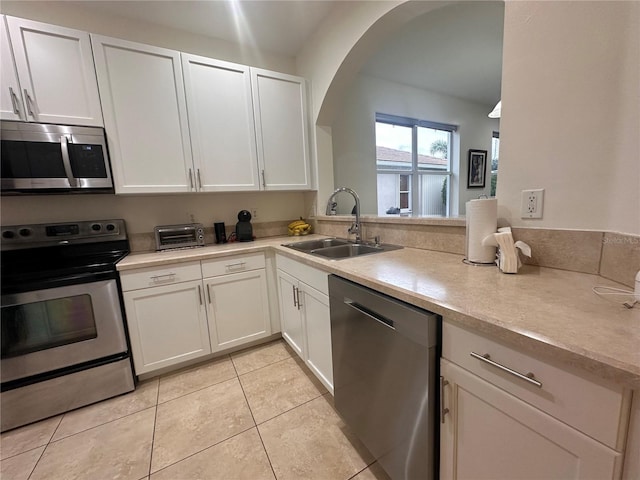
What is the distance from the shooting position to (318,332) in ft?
5.02

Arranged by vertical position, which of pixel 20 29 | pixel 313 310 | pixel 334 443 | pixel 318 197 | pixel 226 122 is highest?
pixel 20 29

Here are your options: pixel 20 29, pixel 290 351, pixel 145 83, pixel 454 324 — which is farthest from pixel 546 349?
pixel 20 29

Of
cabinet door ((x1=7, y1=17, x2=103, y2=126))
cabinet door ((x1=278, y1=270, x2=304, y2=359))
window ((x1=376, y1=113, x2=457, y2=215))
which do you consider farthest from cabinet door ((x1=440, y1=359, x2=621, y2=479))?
window ((x1=376, y1=113, x2=457, y2=215))

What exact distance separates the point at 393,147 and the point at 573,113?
9.30ft

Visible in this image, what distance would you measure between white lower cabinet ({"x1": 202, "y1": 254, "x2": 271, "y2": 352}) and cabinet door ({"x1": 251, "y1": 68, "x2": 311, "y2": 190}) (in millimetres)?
800

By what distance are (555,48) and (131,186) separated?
7.95ft

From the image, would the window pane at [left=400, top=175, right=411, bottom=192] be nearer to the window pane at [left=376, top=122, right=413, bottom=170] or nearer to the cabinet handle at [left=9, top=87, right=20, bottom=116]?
the window pane at [left=376, top=122, right=413, bottom=170]

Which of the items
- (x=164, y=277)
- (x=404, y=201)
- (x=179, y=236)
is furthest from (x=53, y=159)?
(x=404, y=201)

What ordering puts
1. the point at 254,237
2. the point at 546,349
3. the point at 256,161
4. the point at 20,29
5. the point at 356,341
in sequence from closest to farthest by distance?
the point at 546,349 → the point at 356,341 → the point at 20,29 → the point at 256,161 → the point at 254,237

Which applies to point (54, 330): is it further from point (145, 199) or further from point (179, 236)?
point (145, 199)

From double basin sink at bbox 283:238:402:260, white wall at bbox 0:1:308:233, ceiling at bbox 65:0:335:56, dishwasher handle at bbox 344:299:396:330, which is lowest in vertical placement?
dishwasher handle at bbox 344:299:396:330

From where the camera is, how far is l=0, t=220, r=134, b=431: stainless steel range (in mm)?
1429

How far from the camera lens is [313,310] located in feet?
5.11

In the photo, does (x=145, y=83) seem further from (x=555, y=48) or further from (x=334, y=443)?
(x=334, y=443)
